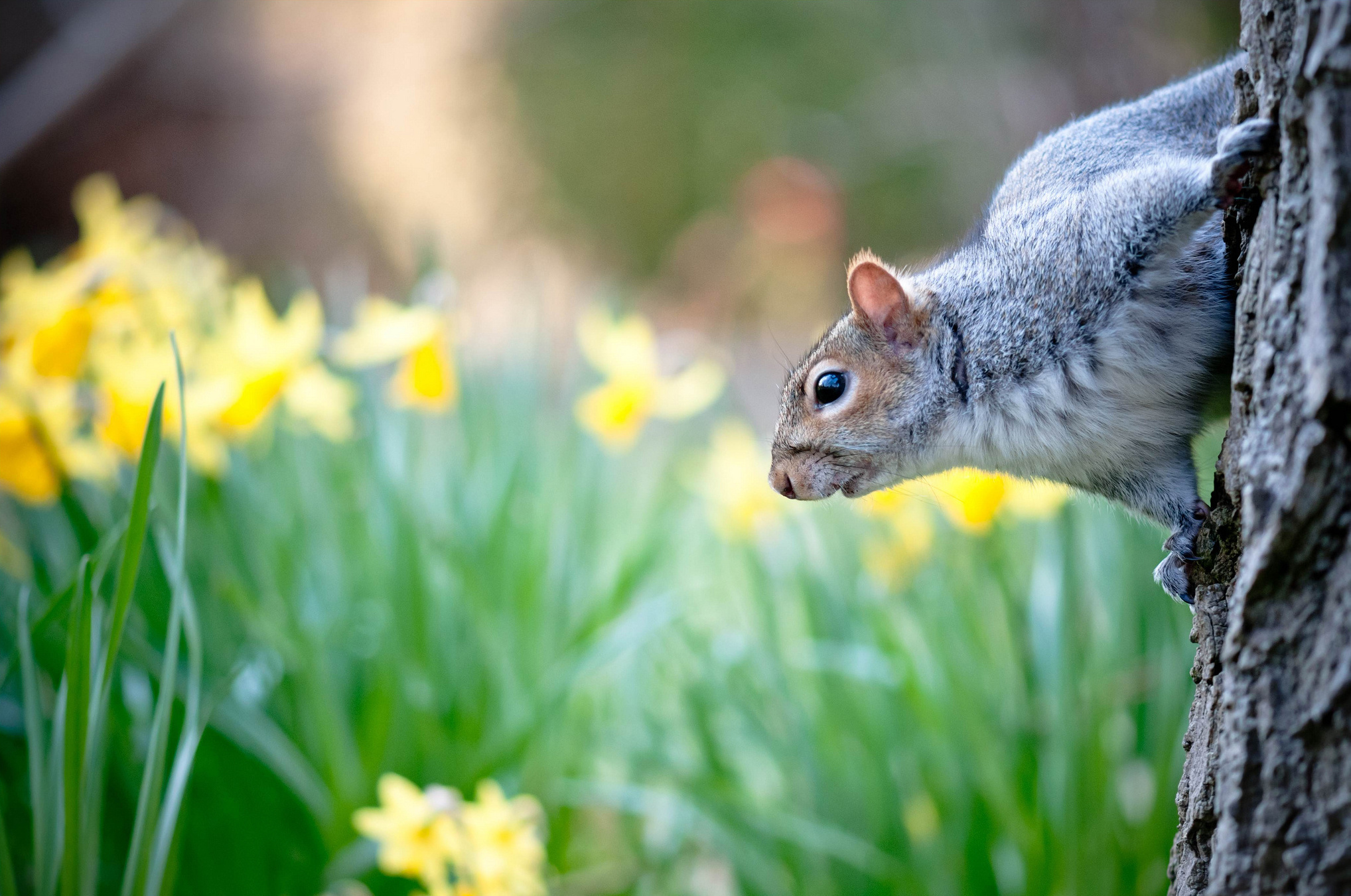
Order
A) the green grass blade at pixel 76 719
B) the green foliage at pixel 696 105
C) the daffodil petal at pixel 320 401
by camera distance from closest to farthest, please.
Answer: the green grass blade at pixel 76 719 → the daffodil petal at pixel 320 401 → the green foliage at pixel 696 105

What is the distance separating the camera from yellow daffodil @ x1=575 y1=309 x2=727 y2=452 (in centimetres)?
180

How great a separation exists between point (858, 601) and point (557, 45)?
258 inches

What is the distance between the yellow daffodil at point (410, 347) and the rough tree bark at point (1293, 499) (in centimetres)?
119

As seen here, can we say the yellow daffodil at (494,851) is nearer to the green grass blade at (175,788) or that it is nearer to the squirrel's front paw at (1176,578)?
the green grass blade at (175,788)

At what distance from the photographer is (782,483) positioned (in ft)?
4.08

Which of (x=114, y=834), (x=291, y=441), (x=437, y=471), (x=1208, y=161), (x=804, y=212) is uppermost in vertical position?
(x=804, y=212)

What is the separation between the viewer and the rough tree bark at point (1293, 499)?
0.68 m

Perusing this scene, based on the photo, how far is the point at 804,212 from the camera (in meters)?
6.64

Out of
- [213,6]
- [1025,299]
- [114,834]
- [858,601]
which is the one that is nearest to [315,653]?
[114,834]

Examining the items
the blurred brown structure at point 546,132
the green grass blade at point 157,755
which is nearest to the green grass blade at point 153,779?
the green grass blade at point 157,755

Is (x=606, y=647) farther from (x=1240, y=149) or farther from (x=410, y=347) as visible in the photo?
(x=1240, y=149)

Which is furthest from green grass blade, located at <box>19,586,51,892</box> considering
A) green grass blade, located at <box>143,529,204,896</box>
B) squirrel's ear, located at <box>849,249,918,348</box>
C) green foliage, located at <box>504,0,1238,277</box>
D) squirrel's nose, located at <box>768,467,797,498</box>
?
green foliage, located at <box>504,0,1238,277</box>

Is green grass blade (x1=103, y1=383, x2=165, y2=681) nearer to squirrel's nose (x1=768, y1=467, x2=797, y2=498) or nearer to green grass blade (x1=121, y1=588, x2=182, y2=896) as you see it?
green grass blade (x1=121, y1=588, x2=182, y2=896)

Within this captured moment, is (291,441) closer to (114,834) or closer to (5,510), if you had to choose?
(5,510)
